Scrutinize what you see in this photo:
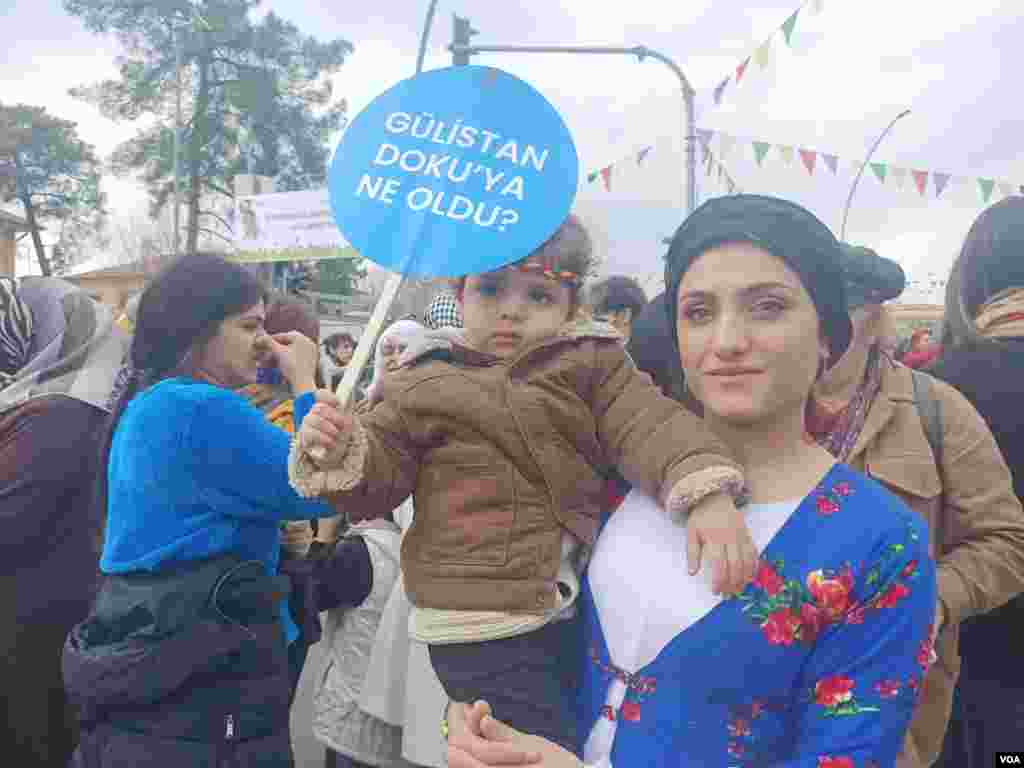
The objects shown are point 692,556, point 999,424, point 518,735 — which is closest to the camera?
point 692,556

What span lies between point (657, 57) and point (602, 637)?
8213mm

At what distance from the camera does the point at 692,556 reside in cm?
130

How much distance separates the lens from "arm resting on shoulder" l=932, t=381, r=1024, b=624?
6.30ft

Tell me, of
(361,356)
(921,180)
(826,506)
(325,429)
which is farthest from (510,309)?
(921,180)

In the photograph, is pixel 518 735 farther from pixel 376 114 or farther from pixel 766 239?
pixel 376 114

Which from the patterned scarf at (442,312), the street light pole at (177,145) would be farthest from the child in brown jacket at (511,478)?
the street light pole at (177,145)

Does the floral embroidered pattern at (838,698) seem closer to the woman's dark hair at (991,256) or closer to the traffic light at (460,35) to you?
the woman's dark hair at (991,256)

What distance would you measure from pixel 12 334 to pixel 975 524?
9.36 feet

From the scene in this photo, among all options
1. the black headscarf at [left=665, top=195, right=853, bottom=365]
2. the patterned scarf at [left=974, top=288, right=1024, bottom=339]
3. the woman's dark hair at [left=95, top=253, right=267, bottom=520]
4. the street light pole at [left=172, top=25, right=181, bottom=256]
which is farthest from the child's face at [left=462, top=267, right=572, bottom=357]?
the street light pole at [left=172, top=25, right=181, bottom=256]

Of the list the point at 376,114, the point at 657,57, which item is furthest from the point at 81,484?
the point at 657,57

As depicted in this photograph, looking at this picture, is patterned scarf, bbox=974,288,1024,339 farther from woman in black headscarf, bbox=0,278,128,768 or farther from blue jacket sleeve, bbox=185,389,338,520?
woman in black headscarf, bbox=0,278,128,768

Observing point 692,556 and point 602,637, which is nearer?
point 692,556

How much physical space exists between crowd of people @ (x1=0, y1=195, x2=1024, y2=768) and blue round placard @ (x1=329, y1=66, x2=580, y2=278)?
18 centimetres

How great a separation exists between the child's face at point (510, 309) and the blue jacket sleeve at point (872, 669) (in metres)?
0.80
